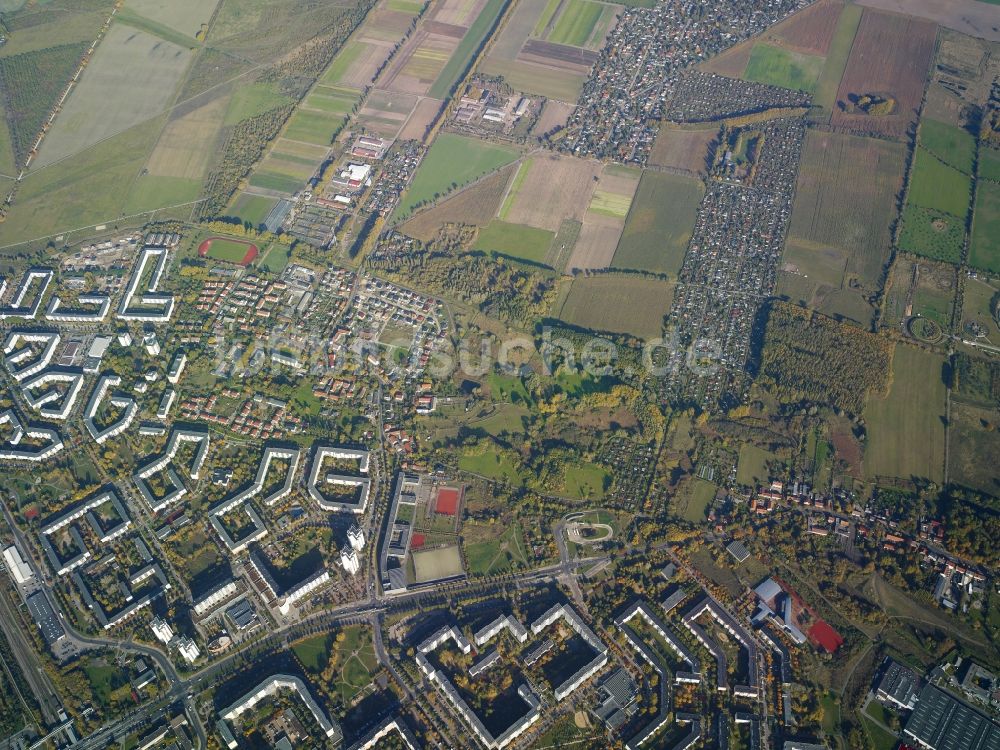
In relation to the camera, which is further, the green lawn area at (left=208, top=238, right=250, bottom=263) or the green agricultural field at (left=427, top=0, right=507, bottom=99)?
the green agricultural field at (left=427, top=0, right=507, bottom=99)

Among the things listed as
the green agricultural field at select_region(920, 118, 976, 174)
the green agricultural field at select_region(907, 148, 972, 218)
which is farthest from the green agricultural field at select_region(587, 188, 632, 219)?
the green agricultural field at select_region(920, 118, 976, 174)

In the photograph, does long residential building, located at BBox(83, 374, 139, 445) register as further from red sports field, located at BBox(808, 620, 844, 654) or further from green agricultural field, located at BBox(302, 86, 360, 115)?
red sports field, located at BBox(808, 620, 844, 654)

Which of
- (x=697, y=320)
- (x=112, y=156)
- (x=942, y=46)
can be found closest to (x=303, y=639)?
(x=697, y=320)

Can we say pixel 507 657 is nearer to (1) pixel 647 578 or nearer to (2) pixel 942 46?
(1) pixel 647 578

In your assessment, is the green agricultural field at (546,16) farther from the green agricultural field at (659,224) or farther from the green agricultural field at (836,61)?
the green agricultural field at (836,61)

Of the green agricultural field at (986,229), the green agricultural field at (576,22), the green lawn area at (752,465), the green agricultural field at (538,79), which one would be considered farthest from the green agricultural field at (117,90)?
the green agricultural field at (986,229)

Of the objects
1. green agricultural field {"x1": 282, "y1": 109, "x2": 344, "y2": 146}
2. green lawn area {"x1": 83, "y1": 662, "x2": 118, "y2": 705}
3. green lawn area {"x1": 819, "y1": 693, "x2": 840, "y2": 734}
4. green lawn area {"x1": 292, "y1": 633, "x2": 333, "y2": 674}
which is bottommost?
green lawn area {"x1": 819, "y1": 693, "x2": 840, "y2": 734}
